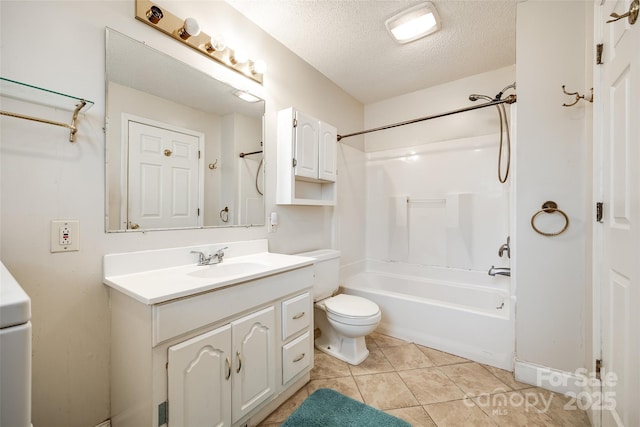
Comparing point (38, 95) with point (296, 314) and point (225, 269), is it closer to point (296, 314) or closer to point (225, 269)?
point (225, 269)

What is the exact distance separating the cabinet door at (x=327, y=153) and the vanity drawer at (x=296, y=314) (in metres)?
1.04

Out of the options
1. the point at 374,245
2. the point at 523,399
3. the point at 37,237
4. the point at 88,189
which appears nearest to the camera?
the point at 37,237

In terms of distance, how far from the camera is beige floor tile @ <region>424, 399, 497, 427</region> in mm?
1378

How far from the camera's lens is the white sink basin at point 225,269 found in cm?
145

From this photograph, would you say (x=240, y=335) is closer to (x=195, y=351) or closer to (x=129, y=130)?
(x=195, y=351)

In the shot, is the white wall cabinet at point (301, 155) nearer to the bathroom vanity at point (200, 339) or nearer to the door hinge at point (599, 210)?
the bathroom vanity at point (200, 339)

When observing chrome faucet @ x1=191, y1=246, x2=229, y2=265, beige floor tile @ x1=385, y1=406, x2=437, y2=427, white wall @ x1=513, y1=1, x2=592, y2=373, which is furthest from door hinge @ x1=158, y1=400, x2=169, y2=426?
white wall @ x1=513, y1=1, x2=592, y2=373

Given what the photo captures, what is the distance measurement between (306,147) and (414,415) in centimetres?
184

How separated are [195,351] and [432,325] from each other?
1.77m

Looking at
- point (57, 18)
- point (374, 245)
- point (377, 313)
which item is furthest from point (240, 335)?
point (374, 245)

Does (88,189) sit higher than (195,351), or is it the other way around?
(88,189)

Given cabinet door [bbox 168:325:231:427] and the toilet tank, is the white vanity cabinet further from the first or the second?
the toilet tank

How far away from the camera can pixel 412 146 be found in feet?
9.59

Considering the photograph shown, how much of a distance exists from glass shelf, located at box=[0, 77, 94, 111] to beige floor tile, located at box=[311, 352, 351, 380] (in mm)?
1948
